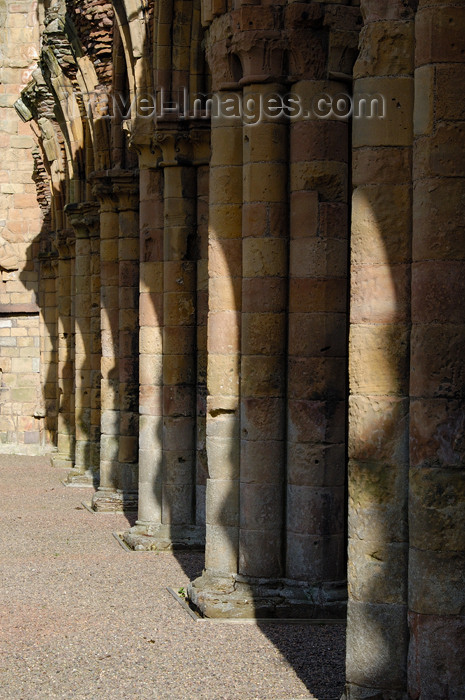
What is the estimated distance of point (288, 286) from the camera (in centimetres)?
953

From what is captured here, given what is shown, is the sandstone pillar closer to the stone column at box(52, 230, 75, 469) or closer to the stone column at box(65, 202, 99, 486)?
the stone column at box(65, 202, 99, 486)

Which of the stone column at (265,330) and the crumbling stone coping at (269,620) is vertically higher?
the stone column at (265,330)

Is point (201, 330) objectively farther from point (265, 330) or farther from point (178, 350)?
point (265, 330)

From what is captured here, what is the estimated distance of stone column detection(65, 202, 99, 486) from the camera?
66.8 feet

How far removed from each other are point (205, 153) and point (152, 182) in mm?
1120

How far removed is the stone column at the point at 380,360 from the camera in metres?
6.36

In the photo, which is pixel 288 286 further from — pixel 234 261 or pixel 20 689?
pixel 20 689

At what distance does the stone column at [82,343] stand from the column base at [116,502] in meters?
3.69

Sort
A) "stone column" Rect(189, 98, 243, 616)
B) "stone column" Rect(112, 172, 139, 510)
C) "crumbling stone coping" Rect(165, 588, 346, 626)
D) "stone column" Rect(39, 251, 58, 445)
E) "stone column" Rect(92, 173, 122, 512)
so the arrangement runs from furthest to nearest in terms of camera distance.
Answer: "stone column" Rect(39, 251, 58, 445), "stone column" Rect(92, 173, 122, 512), "stone column" Rect(112, 172, 139, 510), "stone column" Rect(189, 98, 243, 616), "crumbling stone coping" Rect(165, 588, 346, 626)

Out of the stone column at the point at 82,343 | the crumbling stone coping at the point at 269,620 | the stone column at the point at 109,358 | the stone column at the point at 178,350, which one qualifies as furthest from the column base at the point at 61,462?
the crumbling stone coping at the point at 269,620

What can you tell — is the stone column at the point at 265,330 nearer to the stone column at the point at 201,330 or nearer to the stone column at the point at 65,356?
A: the stone column at the point at 201,330

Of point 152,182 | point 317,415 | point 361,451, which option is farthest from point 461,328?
point 152,182

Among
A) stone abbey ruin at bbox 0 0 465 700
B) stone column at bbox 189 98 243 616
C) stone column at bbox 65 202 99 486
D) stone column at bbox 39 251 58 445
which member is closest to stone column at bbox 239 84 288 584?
stone abbey ruin at bbox 0 0 465 700

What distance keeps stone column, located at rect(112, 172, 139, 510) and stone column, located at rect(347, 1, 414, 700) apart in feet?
32.5
